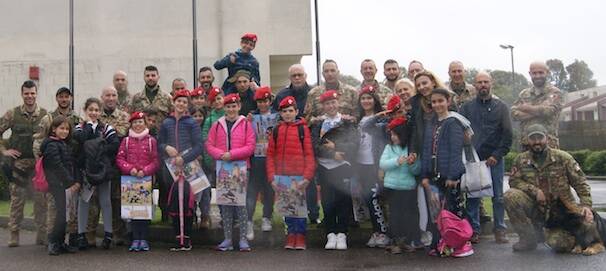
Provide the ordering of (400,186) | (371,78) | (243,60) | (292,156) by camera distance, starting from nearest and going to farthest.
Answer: (400,186) → (292,156) → (371,78) → (243,60)

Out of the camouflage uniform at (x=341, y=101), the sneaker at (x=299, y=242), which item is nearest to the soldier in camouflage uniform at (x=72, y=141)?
the sneaker at (x=299, y=242)

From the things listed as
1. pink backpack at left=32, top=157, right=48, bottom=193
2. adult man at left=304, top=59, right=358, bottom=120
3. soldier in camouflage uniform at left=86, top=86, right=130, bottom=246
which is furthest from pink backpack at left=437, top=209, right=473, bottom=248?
pink backpack at left=32, top=157, right=48, bottom=193

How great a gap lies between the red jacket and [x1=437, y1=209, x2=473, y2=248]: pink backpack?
158 cm

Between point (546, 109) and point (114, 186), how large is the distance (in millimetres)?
5528

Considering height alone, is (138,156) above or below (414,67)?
below

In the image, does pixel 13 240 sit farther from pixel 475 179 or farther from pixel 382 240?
pixel 475 179

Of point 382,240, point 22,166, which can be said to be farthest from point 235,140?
point 22,166

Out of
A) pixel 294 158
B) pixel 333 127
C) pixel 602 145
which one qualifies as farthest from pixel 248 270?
pixel 602 145

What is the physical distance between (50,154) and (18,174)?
43.9 inches

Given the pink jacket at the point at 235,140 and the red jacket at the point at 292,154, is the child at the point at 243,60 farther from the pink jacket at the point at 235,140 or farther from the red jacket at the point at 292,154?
the red jacket at the point at 292,154

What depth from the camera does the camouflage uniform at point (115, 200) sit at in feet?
25.8

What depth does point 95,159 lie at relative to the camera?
7414 mm

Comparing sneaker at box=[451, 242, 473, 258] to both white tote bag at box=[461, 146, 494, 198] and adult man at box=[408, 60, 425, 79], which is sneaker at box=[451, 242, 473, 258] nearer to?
white tote bag at box=[461, 146, 494, 198]

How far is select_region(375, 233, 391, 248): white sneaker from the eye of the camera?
7.41 meters
